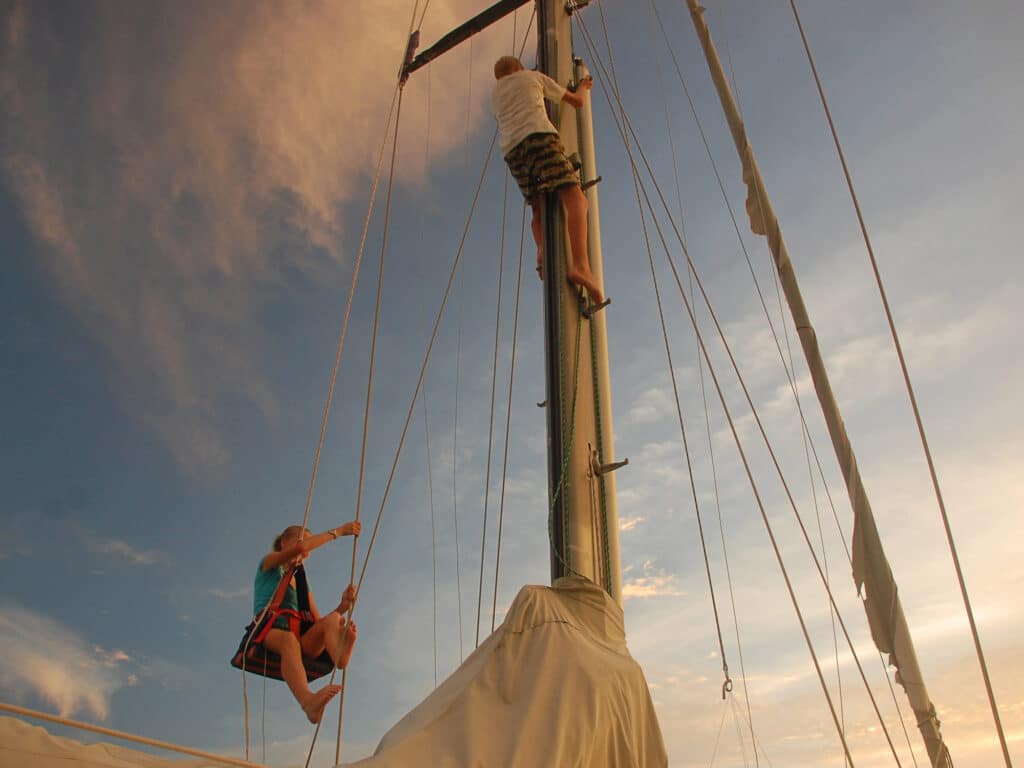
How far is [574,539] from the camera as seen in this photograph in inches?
121

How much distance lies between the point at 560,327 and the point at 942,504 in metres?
1.83

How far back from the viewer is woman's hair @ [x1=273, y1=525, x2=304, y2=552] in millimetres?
3675

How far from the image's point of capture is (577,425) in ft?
11.0

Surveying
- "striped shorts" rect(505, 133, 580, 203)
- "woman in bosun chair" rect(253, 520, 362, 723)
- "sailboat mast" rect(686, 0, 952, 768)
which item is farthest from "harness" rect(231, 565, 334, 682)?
"sailboat mast" rect(686, 0, 952, 768)

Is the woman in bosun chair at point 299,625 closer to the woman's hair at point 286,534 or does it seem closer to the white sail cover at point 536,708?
the woman's hair at point 286,534

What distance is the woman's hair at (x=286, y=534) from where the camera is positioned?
3675 millimetres

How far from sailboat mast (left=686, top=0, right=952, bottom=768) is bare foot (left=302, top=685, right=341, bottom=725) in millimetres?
2392

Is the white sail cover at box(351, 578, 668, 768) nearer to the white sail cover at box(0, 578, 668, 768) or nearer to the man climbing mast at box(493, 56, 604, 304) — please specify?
the white sail cover at box(0, 578, 668, 768)

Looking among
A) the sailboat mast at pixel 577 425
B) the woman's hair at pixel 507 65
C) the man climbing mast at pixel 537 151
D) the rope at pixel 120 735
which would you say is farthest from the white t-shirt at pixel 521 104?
the rope at pixel 120 735

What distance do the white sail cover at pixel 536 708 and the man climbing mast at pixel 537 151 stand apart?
210cm

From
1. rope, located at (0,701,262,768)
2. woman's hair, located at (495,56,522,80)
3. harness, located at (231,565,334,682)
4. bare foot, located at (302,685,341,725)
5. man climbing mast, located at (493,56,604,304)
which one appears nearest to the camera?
rope, located at (0,701,262,768)

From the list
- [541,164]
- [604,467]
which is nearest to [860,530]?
[604,467]

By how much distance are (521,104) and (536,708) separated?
10.9 feet

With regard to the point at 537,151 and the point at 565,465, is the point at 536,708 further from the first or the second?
the point at 537,151
